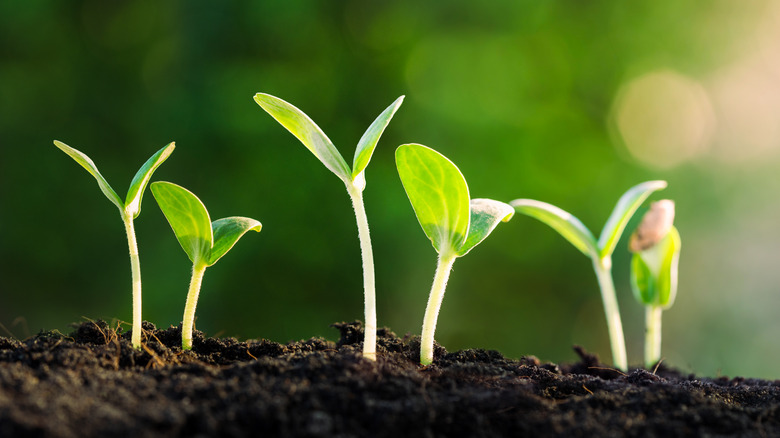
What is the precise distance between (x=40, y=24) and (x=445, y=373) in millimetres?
3208

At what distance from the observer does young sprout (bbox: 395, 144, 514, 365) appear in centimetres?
76

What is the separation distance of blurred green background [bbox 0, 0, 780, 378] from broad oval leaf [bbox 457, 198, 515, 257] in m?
2.15

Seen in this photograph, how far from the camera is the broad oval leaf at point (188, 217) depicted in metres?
0.85

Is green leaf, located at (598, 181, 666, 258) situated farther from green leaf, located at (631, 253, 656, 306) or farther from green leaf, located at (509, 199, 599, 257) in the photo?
green leaf, located at (631, 253, 656, 306)

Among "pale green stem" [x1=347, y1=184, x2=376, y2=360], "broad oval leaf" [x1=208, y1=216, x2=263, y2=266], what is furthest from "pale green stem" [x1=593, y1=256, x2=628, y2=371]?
"broad oval leaf" [x1=208, y1=216, x2=263, y2=266]

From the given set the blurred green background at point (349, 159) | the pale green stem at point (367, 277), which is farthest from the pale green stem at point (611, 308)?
the blurred green background at point (349, 159)

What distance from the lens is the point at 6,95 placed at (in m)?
2.96

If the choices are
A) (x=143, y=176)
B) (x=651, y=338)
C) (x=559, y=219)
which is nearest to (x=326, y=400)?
(x=143, y=176)

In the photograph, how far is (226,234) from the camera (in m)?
0.90

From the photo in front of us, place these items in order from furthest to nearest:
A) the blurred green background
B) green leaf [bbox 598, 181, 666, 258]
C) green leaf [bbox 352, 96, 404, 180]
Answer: the blurred green background
green leaf [bbox 598, 181, 666, 258]
green leaf [bbox 352, 96, 404, 180]

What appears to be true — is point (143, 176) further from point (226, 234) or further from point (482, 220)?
point (482, 220)

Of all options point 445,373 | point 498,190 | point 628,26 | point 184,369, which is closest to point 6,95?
point 498,190

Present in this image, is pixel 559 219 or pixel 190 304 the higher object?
pixel 559 219

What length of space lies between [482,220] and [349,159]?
2.32 metres
